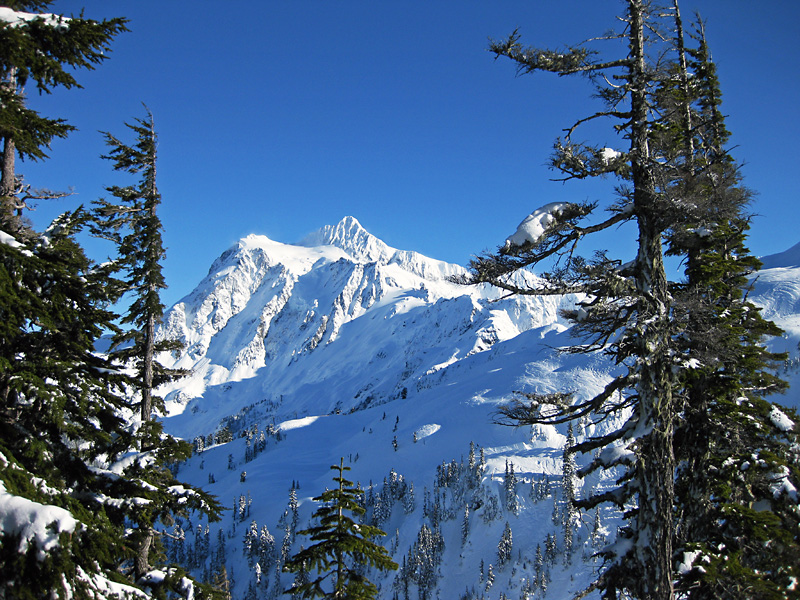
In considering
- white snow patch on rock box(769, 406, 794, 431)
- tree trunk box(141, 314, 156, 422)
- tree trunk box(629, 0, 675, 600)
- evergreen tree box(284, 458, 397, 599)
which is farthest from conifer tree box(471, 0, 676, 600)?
tree trunk box(141, 314, 156, 422)

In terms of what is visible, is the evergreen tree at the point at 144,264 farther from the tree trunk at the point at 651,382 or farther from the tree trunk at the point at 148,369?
the tree trunk at the point at 651,382

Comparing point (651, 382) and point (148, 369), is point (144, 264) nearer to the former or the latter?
point (148, 369)

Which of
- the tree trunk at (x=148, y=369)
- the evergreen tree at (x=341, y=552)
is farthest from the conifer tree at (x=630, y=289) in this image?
the tree trunk at (x=148, y=369)

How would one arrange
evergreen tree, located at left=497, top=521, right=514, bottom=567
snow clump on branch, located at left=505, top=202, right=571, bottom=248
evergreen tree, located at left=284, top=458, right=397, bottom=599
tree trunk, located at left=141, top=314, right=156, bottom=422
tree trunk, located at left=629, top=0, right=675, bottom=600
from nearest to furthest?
tree trunk, located at left=629, top=0, right=675, bottom=600, snow clump on branch, located at left=505, top=202, right=571, bottom=248, evergreen tree, located at left=284, top=458, right=397, bottom=599, tree trunk, located at left=141, top=314, right=156, bottom=422, evergreen tree, located at left=497, top=521, right=514, bottom=567

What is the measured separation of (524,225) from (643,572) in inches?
211

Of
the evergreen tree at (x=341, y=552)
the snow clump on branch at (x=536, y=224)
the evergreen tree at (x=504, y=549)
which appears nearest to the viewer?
the snow clump on branch at (x=536, y=224)

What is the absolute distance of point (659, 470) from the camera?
6797 mm

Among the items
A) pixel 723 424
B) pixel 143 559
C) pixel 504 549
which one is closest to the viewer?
pixel 723 424

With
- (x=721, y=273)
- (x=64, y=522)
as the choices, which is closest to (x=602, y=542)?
(x=721, y=273)

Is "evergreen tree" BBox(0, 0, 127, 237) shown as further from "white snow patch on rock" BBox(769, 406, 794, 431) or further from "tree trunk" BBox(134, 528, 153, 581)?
"white snow patch on rock" BBox(769, 406, 794, 431)

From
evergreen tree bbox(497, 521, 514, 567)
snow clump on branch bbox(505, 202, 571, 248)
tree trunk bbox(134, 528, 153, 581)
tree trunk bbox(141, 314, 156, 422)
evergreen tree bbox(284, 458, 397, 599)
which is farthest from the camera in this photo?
evergreen tree bbox(497, 521, 514, 567)

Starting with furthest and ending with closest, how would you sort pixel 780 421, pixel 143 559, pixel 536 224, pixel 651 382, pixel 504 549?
pixel 504 549 → pixel 780 421 → pixel 143 559 → pixel 536 224 → pixel 651 382

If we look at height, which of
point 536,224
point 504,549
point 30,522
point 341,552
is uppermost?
point 536,224

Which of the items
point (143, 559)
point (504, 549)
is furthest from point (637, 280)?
point (504, 549)
